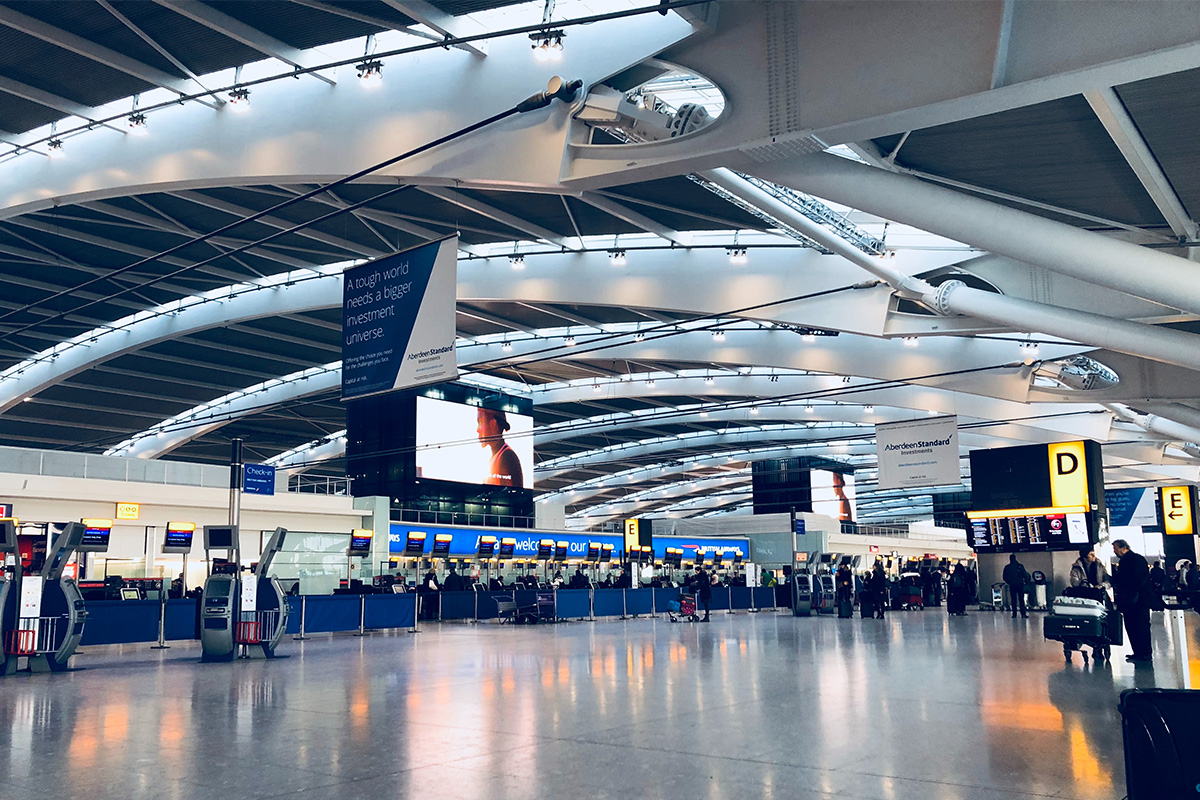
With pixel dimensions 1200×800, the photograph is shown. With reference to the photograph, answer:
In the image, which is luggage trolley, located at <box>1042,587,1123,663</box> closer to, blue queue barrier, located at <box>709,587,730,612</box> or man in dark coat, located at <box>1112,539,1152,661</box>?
man in dark coat, located at <box>1112,539,1152,661</box>

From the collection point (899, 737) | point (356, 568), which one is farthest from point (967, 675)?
point (356, 568)

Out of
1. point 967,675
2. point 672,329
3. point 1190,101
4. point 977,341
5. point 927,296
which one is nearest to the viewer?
point 1190,101

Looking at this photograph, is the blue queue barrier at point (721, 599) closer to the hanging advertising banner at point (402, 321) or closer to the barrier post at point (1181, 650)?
the barrier post at point (1181, 650)

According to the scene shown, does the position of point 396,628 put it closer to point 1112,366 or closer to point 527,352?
point 527,352

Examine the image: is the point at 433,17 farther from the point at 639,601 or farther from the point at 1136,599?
the point at 639,601

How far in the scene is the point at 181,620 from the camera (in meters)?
19.5

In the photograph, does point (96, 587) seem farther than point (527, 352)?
No

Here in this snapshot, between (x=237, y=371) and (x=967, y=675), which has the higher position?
(x=237, y=371)

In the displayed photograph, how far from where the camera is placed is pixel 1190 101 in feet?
31.0

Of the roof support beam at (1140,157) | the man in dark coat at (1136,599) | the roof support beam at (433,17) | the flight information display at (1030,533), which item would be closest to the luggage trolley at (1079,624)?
the man in dark coat at (1136,599)

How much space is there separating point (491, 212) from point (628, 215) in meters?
2.43

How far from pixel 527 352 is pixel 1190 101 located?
70.2 ft

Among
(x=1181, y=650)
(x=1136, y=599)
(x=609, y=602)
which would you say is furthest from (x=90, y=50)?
(x=609, y=602)

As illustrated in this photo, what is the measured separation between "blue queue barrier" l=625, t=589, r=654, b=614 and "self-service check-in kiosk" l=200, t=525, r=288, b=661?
55.1 ft
